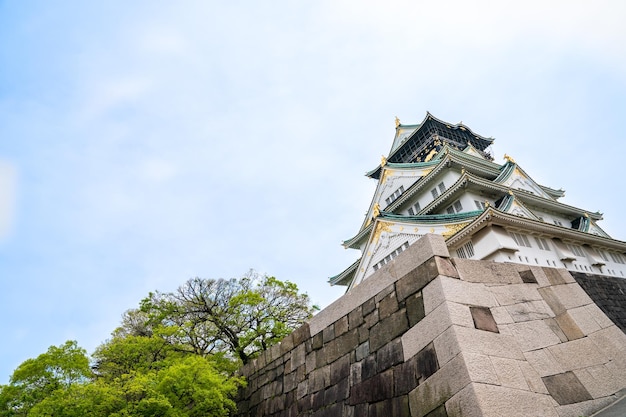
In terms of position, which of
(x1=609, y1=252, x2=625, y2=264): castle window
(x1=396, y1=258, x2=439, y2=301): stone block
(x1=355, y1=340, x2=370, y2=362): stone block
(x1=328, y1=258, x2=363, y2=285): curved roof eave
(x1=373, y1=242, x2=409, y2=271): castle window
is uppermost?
(x1=328, y1=258, x2=363, y2=285): curved roof eave

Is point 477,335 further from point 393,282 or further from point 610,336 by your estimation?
point 610,336

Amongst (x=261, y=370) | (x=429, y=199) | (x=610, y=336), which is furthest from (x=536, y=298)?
(x=429, y=199)

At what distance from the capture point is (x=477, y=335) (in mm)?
4234

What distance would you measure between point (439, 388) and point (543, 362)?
1409 millimetres

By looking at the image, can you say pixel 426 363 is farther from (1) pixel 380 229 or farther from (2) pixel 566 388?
(1) pixel 380 229

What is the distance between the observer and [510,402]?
3.71 metres

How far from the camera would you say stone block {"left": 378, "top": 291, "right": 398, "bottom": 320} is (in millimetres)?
5293

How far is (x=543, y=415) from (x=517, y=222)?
14207 mm

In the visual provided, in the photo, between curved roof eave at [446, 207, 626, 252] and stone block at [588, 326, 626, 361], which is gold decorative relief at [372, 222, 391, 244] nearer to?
curved roof eave at [446, 207, 626, 252]

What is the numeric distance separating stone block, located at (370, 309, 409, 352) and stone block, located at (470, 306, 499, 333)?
35.0 inches

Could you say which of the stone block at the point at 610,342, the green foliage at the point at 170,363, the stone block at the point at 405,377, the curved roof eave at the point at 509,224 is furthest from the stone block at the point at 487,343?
the curved roof eave at the point at 509,224

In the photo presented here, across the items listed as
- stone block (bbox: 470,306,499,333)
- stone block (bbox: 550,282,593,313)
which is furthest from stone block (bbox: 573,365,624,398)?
stone block (bbox: 470,306,499,333)

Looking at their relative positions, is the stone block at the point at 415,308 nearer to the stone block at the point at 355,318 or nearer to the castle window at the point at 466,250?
the stone block at the point at 355,318

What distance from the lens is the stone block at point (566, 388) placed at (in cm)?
413
